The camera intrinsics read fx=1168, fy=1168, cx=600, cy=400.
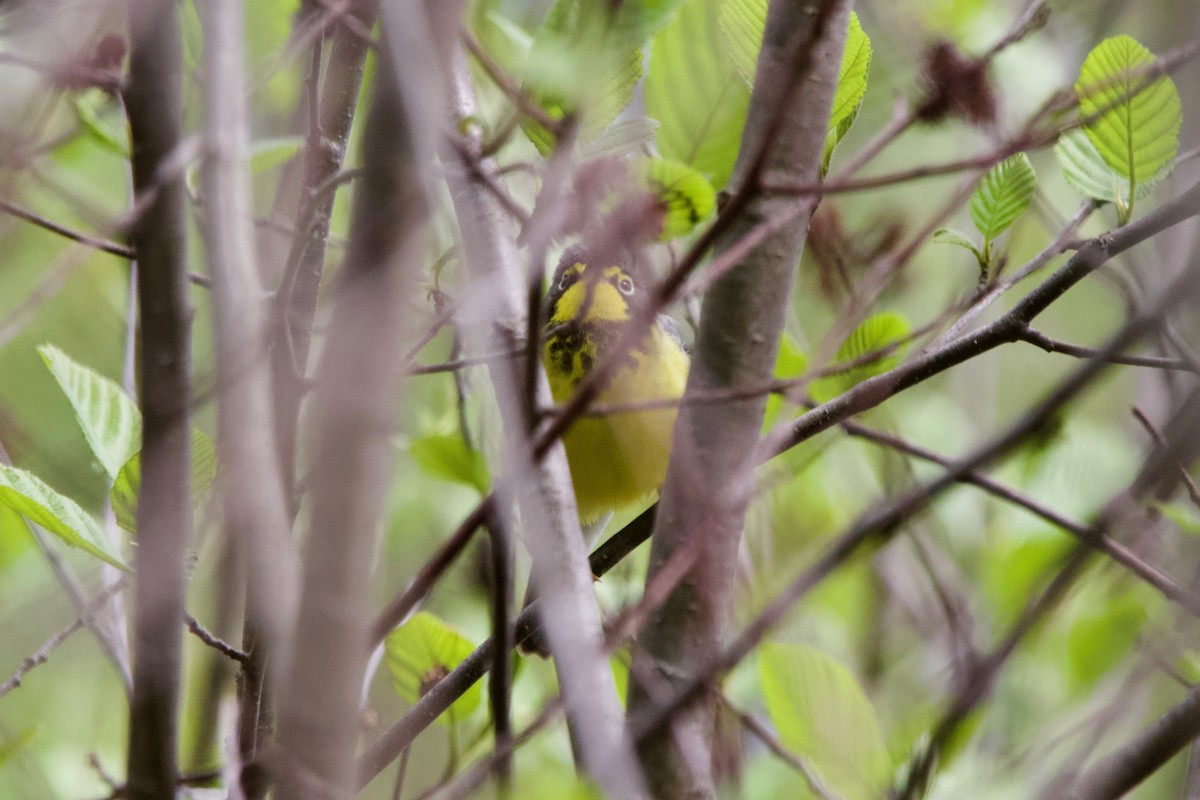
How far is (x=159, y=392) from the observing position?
61.2 inches

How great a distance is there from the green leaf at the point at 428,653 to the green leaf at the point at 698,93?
100cm

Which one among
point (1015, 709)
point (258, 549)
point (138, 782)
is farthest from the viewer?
point (1015, 709)

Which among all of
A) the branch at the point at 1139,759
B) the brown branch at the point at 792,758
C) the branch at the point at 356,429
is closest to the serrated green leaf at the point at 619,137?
the branch at the point at 356,429

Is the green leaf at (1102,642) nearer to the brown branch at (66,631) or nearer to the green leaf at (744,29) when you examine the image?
the green leaf at (744,29)

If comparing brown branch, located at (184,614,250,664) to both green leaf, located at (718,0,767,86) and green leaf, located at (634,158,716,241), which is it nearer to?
green leaf, located at (634,158,716,241)

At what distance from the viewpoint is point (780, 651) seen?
1.90 metres

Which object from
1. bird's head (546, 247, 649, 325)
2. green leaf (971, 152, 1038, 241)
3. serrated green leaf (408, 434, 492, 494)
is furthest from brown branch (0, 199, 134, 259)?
bird's head (546, 247, 649, 325)

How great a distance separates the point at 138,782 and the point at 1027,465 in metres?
A: 2.16

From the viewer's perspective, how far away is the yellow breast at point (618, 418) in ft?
10.6

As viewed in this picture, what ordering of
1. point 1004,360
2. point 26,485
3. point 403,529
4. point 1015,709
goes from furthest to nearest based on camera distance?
1. point 1004,360
2. point 403,529
3. point 1015,709
4. point 26,485

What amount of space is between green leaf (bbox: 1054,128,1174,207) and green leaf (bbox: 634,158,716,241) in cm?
85

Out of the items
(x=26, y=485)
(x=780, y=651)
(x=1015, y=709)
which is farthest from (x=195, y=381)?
(x=1015, y=709)

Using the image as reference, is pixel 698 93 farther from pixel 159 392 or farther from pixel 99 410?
pixel 99 410

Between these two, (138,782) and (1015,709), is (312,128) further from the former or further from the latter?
(1015,709)
